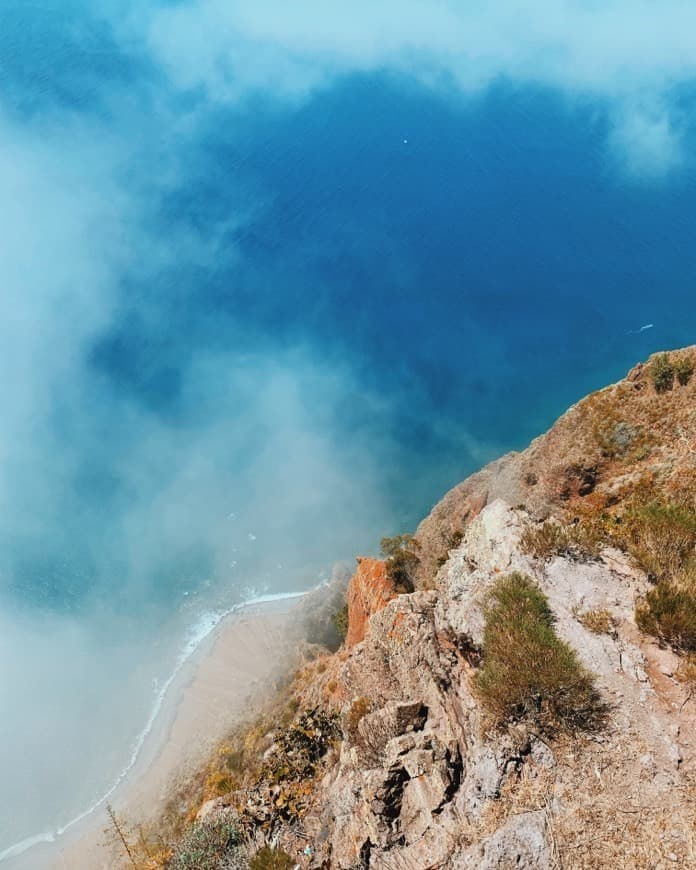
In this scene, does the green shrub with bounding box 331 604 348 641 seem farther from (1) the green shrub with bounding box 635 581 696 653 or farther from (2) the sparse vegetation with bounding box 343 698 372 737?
(1) the green shrub with bounding box 635 581 696 653

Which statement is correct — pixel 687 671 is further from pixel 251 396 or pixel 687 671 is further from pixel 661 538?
pixel 251 396

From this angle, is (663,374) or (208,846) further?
(663,374)

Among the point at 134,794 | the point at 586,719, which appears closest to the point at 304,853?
the point at 586,719

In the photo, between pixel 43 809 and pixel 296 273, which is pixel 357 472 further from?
pixel 296 273

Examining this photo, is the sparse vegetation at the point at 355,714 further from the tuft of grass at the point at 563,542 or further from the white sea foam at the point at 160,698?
the white sea foam at the point at 160,698

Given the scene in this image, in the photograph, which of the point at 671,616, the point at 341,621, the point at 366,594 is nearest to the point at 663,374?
the point at 366,594

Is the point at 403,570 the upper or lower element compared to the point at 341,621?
upper

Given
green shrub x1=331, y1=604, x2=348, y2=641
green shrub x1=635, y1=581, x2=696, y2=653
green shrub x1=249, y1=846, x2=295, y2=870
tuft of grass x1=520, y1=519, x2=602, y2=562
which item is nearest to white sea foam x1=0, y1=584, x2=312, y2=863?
green shrub x1=331, y1=604, x2=348, y2=641
